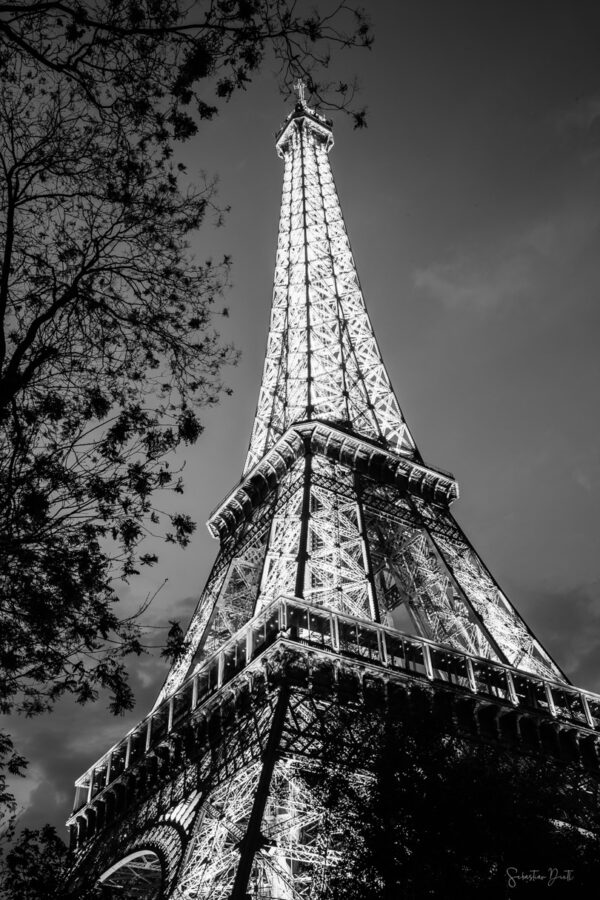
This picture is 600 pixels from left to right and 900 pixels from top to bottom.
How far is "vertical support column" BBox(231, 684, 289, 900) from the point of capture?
1588cm

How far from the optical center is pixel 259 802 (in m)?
17.6

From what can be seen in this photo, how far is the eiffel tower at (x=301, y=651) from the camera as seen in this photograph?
1919cm

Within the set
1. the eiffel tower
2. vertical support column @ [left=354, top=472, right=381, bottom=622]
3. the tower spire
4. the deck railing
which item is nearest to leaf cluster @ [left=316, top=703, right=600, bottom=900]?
the eiffel tower

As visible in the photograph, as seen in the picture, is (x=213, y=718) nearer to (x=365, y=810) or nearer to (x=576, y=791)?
(x=365, y=810)

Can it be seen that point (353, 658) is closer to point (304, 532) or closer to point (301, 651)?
point (301, 651)

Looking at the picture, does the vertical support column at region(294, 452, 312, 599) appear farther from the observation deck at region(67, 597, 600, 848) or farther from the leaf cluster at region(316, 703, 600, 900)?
the leaf cluster at region(316, 703, 600, 900)

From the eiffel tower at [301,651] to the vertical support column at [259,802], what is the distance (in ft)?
0.16

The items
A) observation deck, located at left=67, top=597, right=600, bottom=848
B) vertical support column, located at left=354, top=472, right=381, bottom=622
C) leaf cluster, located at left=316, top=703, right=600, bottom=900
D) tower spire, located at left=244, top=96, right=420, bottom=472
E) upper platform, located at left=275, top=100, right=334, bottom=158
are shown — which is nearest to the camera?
leaf cluster, located at left=316, top=703, right=600, bottom=900

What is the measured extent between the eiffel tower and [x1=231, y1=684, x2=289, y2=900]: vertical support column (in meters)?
0.05

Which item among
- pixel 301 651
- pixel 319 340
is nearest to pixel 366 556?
pixel 301 651

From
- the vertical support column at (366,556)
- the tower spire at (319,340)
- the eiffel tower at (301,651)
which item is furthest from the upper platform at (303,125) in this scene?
the vertical support column at (366,556)

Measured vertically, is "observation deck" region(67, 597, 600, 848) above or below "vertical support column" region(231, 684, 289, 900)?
above

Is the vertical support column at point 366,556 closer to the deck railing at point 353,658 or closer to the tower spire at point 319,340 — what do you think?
the deck railing at point 353,658

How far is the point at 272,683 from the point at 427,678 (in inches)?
195
